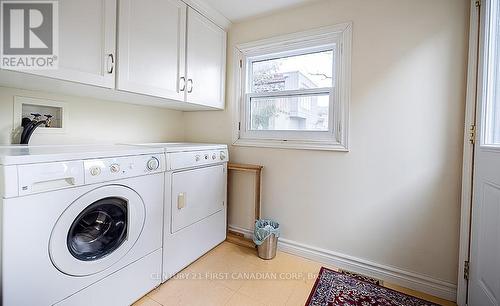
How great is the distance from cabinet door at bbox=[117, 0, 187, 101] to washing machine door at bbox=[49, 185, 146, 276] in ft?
2.30

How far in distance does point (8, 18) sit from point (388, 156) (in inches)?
90.8

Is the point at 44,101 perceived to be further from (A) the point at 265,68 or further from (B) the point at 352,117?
(B) the point at 352,117

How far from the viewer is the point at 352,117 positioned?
5.77 feet

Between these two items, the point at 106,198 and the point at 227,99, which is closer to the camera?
the point at 106,198

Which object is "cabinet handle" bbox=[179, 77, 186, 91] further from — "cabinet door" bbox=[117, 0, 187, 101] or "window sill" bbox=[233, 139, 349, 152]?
"window sill" bbox=[233, 139, 349, 152]

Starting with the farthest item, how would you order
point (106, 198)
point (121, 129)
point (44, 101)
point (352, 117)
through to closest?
point (121, 129) → point (352, 117) → point (44, 101) → point (106, 198)

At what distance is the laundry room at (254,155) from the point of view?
3.56 feet

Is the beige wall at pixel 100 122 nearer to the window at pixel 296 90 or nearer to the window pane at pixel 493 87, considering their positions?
the window at pixel 296 90

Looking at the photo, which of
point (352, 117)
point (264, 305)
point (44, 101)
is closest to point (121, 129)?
point (44, 101)

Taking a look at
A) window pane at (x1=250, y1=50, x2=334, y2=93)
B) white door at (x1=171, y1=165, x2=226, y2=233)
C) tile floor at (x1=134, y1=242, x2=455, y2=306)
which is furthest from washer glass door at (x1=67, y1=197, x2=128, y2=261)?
window pane at (x1=250, y1=50, x2=334, y2=93)

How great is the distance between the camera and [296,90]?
2.01 m

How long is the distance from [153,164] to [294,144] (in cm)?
118

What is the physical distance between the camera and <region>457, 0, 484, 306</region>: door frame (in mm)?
1329
